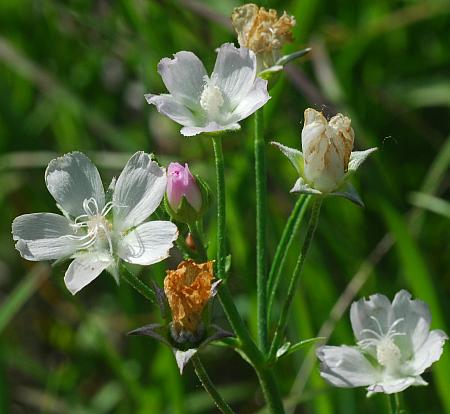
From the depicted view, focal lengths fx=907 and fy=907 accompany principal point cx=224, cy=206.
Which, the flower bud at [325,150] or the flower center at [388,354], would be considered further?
the flower center at [388,354]

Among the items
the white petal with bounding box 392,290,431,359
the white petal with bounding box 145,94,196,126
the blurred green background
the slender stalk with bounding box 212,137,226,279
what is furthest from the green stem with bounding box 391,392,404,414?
the blurred green background

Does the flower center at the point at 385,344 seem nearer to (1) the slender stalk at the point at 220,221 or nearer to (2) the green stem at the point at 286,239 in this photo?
(2) the green stem at the point at 286,239

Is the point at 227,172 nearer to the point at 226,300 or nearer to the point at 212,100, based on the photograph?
the point at 212,100

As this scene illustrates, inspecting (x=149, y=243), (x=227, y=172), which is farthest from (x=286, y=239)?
(x=227, y=172)

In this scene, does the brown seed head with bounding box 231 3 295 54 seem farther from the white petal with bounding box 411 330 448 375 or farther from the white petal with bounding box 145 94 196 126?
the white petal with bounding box 411 330 448 375

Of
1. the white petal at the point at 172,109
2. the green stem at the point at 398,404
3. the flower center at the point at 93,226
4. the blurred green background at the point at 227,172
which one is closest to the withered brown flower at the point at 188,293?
the flower center at the point at 93,226
